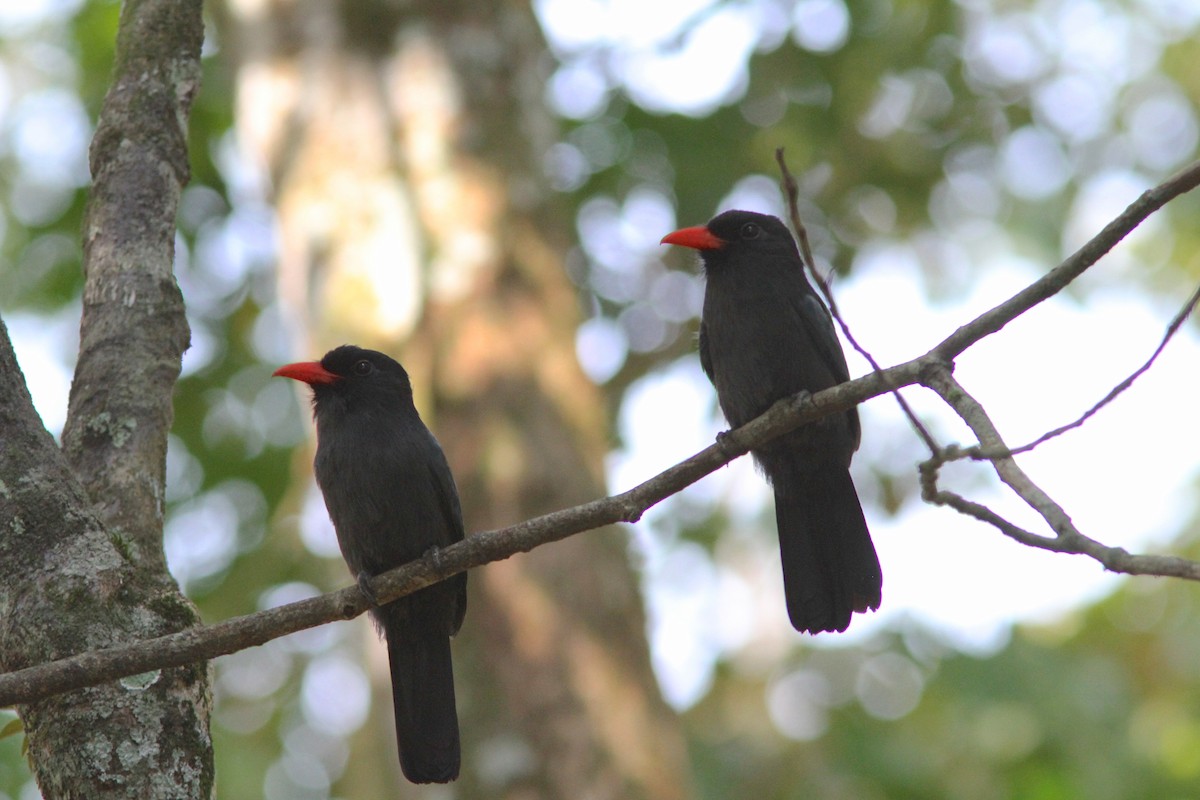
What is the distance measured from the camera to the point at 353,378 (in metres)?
4.84

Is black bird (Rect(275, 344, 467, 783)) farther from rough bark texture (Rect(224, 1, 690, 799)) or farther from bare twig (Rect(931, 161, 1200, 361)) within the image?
bare twig (Rect(931, 161, 1200, 361))

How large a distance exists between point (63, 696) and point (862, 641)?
8.44 meters

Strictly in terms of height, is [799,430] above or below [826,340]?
below

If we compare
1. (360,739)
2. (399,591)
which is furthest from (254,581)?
(399,591)

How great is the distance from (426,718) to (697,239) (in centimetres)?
209

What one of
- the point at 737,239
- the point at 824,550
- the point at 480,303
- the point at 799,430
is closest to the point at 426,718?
the point at 824,550

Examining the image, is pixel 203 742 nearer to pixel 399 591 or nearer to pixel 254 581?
pixel 399 591

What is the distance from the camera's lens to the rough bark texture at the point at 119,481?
2.71m

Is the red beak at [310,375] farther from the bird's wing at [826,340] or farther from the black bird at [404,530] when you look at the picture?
the bird's wing at [826,340]

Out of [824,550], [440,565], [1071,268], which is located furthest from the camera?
[824,550]

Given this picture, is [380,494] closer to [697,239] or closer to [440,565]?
[440,565]

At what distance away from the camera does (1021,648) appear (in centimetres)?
759

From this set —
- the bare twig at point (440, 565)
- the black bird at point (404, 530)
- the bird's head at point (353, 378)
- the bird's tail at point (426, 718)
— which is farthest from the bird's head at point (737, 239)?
the bird's tail at point (426, 718)

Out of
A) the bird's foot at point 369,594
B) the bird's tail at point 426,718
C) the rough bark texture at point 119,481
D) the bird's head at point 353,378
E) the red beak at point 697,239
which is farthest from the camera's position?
the red beak at point 697,239
